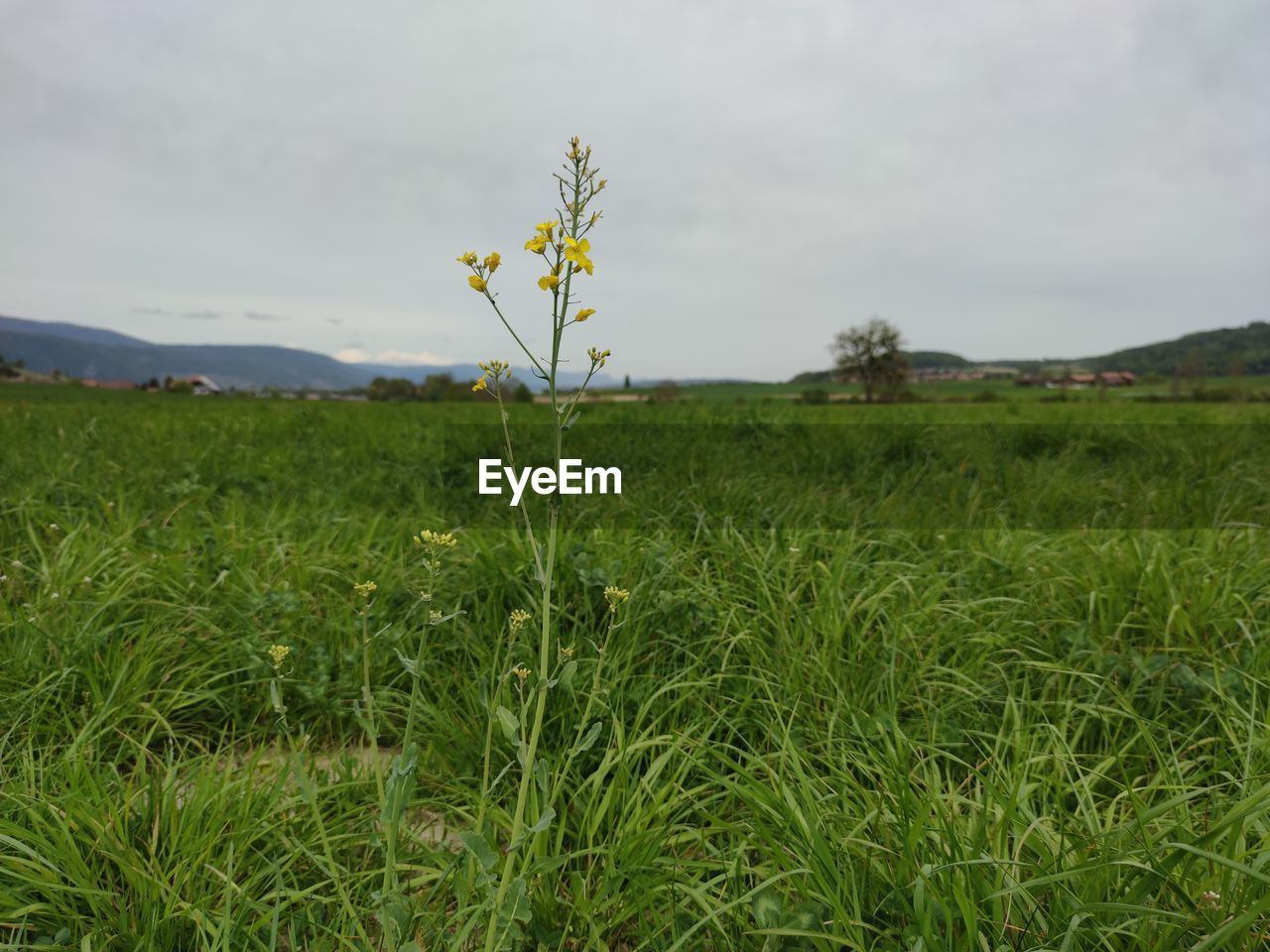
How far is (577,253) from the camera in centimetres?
124

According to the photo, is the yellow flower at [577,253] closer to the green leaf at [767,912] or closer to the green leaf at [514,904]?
the green leaf at [514,904]

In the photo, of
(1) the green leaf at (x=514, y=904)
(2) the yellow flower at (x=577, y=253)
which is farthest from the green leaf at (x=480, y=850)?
(2) the yellow flower at (x=577, y=253)

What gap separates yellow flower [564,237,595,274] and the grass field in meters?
0.83

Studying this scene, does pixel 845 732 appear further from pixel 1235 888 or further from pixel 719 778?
pixel 1235 888

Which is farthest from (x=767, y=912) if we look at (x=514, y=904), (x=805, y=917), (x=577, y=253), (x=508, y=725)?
(x=577, y=253)

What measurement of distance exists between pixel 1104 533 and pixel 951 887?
3290 mm

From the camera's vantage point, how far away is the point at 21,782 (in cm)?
183

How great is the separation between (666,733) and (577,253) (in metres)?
1.62

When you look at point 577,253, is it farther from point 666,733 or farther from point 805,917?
point 666,733

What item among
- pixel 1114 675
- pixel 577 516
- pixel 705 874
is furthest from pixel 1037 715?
pixel 577 516

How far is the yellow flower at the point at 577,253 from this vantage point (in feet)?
4.08

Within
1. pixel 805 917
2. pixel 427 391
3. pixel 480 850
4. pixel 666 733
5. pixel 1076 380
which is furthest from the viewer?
pixel 1076 380

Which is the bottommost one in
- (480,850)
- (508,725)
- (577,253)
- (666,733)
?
(666,733)

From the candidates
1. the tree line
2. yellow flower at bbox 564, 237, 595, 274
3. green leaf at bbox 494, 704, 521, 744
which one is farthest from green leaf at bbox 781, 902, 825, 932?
the tree line
